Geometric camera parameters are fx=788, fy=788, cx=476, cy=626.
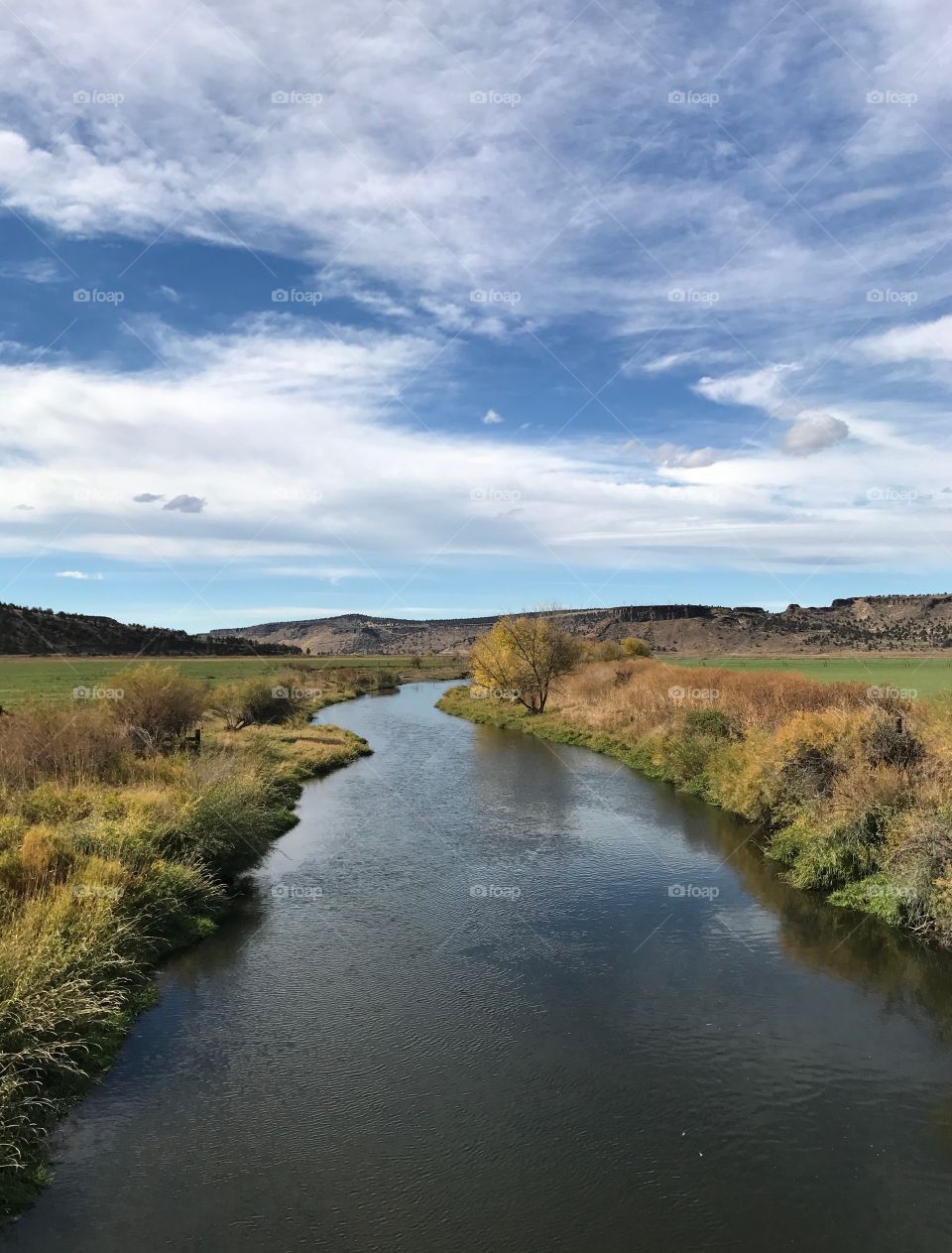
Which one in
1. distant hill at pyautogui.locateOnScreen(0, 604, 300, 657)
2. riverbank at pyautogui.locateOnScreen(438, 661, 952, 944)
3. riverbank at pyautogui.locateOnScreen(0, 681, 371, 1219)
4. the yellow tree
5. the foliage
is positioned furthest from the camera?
distant hill at pyautogui.locateOnScreen(0, 604, 300, 657)

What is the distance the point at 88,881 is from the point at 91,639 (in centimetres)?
13764

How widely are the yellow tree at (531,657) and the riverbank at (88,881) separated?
31779 millimetres

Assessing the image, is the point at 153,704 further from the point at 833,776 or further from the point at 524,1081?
the point at 833,776

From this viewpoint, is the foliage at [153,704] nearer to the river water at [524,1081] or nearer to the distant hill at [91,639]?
the river water at [524,1081]

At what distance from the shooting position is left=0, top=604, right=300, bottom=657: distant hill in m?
128

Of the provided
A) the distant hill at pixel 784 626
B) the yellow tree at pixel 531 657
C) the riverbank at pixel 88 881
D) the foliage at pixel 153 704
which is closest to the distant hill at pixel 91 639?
the distant hill at pixel 784 626

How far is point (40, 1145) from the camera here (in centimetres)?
932

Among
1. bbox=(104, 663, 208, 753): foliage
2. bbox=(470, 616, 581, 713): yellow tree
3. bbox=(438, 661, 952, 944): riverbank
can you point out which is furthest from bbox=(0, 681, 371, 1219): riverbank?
bbox=(470, 616, 581, 713): yellow tree

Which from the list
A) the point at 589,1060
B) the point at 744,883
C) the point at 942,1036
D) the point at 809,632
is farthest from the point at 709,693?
the point at 809,632

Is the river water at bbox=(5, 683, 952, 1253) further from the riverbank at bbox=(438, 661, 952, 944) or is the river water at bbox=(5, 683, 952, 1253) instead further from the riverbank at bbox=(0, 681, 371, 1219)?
the riverbank at bbox=(438, 661, 952, 944)

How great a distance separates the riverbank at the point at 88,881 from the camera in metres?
10.3

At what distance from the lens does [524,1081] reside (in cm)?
1102

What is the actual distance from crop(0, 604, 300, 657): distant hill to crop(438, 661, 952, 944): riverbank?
4733 inches

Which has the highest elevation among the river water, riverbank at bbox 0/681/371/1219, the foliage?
the foliage
